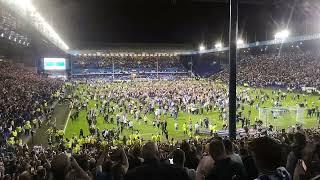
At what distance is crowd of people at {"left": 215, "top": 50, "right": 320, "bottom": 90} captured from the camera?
182 ft

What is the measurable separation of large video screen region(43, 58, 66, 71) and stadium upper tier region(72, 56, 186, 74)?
1189 centimetres

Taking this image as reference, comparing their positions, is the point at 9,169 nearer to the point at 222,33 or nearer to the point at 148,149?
the point at 148,149

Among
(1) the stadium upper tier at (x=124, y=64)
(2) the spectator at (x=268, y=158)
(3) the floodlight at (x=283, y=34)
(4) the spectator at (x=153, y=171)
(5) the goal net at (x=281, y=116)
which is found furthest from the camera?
(1) the stadium upper tier at (x=124, y=64)

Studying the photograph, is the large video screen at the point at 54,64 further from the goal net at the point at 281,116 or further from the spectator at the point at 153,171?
the spectator at the point at 153,171

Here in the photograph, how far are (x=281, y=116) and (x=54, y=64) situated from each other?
63.3 metres

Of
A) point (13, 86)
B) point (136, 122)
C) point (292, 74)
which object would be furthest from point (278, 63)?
point (13, 86)

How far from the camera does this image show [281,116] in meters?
34.4

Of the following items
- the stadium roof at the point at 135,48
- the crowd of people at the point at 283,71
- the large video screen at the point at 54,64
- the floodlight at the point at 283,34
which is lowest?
the crowd of people at the point at 283,71

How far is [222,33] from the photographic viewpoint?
328 ft

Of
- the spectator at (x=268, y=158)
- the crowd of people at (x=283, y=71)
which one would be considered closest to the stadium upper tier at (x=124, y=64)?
the crowd of people at (x=283, y=71)

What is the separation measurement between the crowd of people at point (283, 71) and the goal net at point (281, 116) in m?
15.8

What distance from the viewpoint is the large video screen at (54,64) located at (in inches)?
3401

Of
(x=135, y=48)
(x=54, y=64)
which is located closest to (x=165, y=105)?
(x=54, y=64)

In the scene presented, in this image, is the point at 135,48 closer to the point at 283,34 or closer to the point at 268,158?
the point at 283,34
